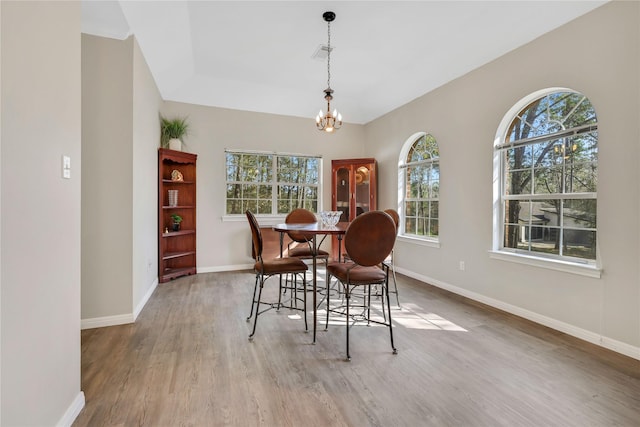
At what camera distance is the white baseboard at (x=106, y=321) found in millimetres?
2725

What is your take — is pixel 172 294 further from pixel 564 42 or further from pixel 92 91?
pixel 564 42

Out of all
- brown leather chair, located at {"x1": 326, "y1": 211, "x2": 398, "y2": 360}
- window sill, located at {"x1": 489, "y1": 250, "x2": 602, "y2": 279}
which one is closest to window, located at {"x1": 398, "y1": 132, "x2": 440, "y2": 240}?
window sill, located at {"x1": 489, "y1": 250, "x2": 602, "y2": 279}

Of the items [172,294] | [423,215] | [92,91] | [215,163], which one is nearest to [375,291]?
[423,215]

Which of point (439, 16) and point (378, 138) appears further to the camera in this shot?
point (378, 138)

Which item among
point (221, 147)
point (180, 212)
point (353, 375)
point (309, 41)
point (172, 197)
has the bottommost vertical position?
point (353, 375)

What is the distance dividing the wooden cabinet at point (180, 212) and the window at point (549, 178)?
4.18 metres

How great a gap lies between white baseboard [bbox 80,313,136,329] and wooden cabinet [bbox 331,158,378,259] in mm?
3323

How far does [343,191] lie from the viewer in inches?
223

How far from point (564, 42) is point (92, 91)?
4196 millimetres

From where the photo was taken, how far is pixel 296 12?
3.04 m
